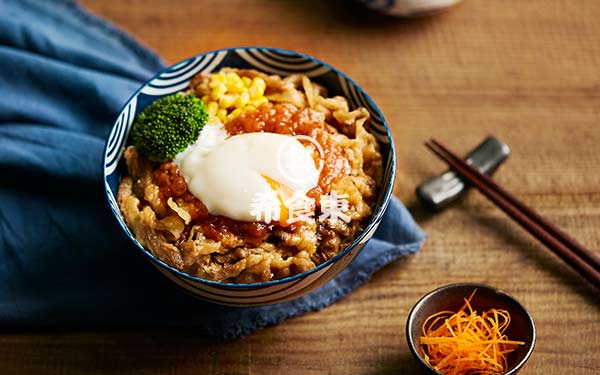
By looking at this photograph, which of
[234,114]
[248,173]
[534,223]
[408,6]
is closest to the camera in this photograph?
[248,173]

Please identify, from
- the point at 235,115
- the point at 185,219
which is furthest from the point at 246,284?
the point at 235,115

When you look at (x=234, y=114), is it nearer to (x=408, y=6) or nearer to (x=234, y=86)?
(x=234, y=86)

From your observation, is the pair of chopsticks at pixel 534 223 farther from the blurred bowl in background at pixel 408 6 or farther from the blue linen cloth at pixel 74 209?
the blurred bowl in background at pixel 408 6

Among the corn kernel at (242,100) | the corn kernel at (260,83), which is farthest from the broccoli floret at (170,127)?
the corn kernel at (260,83)

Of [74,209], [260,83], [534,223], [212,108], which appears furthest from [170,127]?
[534,223]

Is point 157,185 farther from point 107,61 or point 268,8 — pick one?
point 268,8

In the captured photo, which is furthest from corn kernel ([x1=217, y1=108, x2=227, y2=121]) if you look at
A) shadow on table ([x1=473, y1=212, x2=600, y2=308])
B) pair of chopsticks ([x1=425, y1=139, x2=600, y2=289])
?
shadow on table ([x1=473, y1=212, x2=600, y2=308])
